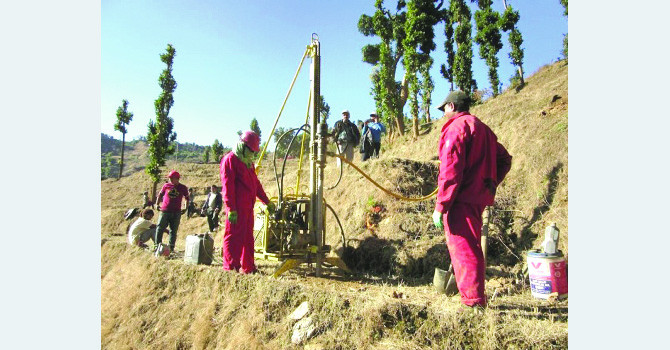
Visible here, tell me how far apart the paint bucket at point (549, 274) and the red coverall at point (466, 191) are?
93cm

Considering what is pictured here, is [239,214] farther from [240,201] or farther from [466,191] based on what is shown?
[466,191]

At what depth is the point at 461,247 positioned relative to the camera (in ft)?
10.3

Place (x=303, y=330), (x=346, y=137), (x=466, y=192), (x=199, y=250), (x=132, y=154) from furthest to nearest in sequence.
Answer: (x=132, y=154) → (x=346, y=137) → (x=199, y=250) → (x=303, y=330) → (x=466, y=192)

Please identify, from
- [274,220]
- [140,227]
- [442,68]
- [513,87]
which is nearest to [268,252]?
[274,220]

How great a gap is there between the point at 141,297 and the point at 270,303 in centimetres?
287

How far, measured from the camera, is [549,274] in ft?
12.0

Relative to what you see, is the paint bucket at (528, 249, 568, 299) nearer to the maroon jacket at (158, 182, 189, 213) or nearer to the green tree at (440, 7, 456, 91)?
the maroon jacket at (158, 182, 189, 213)

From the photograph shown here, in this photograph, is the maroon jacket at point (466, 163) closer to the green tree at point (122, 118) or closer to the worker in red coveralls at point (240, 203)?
the worker in red coveralls at point (240, 203)

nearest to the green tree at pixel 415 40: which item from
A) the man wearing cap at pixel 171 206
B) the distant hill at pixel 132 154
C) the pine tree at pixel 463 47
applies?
the pine tree at pixel 463 47

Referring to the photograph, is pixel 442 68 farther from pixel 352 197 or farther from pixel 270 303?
pixel 270 303

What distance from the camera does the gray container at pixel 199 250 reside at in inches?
233

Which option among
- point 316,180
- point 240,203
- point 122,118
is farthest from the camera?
point 122,118

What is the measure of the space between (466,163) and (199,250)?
169 inches

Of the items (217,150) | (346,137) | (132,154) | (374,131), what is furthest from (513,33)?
(132,154)
